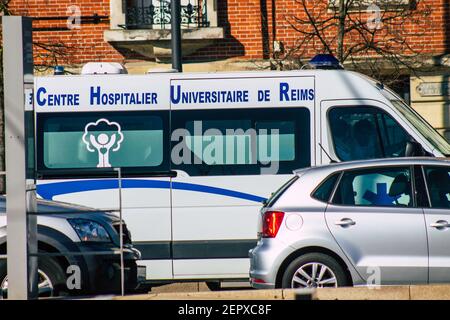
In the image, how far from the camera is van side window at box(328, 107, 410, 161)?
12289 millimetres

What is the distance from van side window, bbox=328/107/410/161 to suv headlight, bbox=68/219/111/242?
3.17m

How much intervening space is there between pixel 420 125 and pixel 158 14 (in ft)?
29.0

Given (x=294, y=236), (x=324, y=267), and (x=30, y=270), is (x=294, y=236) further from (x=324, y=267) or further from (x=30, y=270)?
(x=30, y=270)

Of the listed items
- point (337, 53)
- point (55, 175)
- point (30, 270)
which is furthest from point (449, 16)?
point (30, 270)

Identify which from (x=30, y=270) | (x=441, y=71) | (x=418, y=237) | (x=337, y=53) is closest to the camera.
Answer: (x=30, y=270)

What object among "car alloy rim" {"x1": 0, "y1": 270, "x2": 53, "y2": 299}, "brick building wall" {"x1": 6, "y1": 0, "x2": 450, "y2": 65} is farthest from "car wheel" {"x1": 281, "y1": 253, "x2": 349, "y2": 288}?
"brick building wall" {"x1": 6, "y1": 0, "x2": 450, "y2": 65}

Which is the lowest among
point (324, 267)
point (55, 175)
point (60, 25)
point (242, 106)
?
point (324, 267)

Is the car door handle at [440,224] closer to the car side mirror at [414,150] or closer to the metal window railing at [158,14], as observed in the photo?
the car side mirror at [414,150]

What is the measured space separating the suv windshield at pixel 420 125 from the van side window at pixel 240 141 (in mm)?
1090

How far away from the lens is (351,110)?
1238 cm

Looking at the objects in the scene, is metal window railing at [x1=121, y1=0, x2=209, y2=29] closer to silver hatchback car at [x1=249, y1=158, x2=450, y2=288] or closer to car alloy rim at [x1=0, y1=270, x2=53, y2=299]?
silver hatchback car at [x1=249, y1=158, x2=450, y2=288]

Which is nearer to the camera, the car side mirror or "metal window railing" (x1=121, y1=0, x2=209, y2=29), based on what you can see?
the car side mirror

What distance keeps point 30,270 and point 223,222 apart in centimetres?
359

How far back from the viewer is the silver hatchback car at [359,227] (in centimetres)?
988
